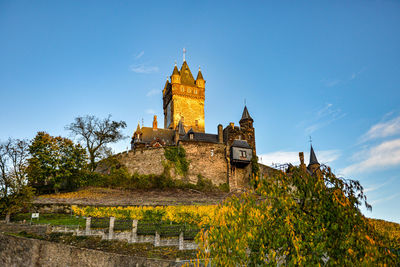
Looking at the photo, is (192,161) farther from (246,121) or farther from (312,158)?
(312,158)

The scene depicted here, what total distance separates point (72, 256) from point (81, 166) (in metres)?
20.6

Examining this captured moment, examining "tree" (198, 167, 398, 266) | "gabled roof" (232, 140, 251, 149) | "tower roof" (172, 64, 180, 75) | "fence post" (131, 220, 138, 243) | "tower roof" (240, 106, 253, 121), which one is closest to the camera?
Answer: "tree" (198, 167, 398, 266)

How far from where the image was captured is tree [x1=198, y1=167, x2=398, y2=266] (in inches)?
274

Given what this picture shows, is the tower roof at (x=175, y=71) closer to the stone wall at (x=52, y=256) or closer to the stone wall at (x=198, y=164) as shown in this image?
the stone wall at (x=198, y=164)

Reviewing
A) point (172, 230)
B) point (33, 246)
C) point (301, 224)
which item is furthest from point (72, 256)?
point (301, 224)

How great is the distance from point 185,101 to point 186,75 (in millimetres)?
6843

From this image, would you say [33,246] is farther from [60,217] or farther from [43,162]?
[43,162]

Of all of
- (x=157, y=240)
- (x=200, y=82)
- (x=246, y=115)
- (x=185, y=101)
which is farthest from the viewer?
(x=200, y=82)

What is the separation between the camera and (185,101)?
64.5 m

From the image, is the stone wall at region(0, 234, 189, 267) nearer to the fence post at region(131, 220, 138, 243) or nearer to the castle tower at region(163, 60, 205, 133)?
the fence post at region(131, 220, 138, 243)

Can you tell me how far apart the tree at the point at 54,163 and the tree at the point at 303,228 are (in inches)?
1076

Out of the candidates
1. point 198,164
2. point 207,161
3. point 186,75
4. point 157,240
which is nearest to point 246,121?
point 207,161

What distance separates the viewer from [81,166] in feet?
110

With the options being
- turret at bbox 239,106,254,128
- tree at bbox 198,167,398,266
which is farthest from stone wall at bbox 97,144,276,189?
tree at bbox 198,167,398,266
